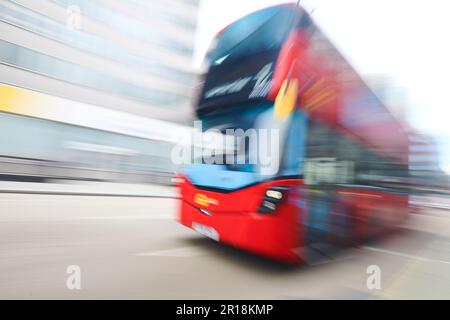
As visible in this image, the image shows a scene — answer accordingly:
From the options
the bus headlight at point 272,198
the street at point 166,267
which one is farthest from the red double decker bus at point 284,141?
the street at point 166,267

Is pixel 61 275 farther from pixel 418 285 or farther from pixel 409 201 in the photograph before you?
pixel 409 201

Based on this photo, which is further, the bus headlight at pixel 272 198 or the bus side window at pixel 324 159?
the bus side window at pixel 324 159

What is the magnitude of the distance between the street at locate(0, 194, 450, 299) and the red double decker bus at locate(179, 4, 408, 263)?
0.37 metres

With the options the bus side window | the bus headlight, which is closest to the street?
the bus headlight

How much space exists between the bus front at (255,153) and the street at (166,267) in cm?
40

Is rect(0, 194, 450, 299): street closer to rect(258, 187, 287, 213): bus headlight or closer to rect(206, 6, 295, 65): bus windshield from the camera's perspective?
rect(258, 187, 287, 213): bus headlight

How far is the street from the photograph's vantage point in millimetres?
2962

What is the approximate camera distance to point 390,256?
5.23 metres

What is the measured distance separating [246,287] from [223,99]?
2.36 m

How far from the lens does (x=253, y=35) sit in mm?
3818

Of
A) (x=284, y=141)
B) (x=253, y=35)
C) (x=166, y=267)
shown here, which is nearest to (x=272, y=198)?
(x=284, y=141)

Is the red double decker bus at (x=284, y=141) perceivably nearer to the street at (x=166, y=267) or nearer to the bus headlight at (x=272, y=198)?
the bus headlight at (x=272, y=198)

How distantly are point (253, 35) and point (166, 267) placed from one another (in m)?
3.20

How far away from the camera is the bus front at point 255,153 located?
334 centimetres
